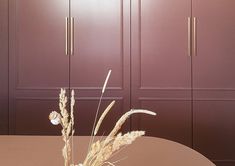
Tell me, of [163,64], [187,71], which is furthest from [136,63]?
[187,71]

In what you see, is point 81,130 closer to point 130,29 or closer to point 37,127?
point 37,127

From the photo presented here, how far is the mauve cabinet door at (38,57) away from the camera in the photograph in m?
3.12

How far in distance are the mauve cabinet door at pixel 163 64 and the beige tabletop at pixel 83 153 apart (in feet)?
4.92

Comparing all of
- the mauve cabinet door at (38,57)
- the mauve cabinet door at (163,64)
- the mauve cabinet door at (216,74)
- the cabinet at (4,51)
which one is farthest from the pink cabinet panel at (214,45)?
the cabinet at (4,51)

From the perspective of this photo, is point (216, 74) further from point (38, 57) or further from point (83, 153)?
point (83, 153)

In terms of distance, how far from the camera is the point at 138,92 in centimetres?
309

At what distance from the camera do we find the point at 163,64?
10.1 ft

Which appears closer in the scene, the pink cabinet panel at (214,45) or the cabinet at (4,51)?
the pink cabinet panel at (214,45)

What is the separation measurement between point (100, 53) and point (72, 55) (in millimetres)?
255

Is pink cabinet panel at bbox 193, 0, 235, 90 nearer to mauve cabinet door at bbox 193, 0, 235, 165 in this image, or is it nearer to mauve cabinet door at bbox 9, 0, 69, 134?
mauve cabinet door at bbox 193, 0, 235, 165

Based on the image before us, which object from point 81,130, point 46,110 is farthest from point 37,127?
point 81,130

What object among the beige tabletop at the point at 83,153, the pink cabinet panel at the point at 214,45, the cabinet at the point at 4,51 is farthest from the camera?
the cabinet at the point at 4,51

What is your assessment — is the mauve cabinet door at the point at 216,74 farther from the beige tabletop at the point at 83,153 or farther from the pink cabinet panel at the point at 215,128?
the beige tabletop at the point at 83,153

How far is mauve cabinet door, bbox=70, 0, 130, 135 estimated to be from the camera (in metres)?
3.10
